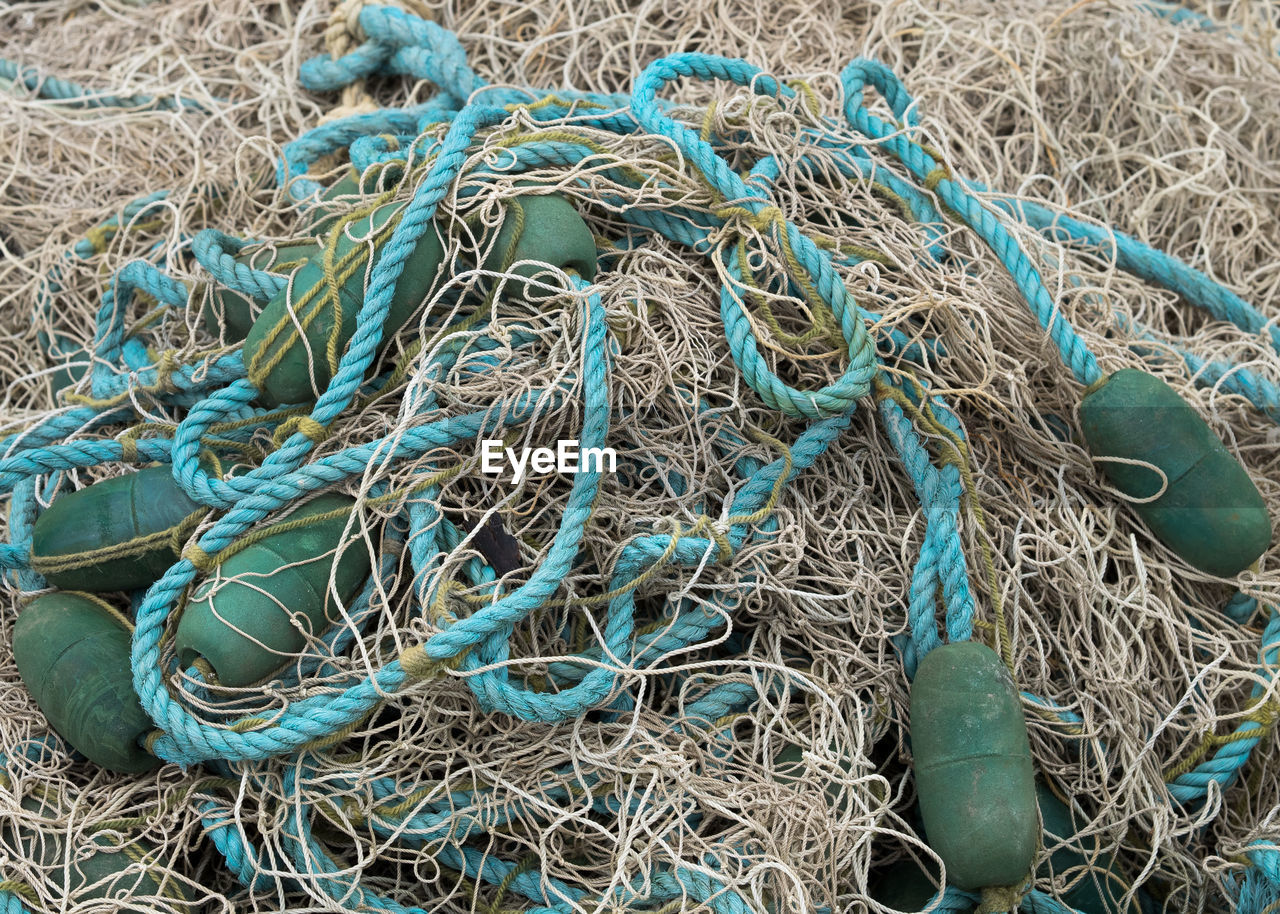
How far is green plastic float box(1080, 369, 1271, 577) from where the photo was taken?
200 cm

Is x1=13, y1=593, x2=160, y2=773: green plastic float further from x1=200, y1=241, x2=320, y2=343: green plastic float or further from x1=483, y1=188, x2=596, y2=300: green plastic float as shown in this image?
x1=483, y1=188, x2=596, y2=300: green plastic float

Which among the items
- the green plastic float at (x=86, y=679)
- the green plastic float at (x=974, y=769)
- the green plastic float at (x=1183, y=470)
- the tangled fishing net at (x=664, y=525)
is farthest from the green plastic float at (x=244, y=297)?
the green plastic float at (x=1183, y=470)

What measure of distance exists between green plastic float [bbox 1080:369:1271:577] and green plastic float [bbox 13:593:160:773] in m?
1.80

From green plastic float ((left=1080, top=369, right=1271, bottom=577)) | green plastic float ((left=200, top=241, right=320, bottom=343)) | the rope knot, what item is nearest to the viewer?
the rope knot

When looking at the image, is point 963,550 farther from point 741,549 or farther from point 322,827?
point 322,827

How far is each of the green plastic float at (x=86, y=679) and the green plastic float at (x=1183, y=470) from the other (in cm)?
180

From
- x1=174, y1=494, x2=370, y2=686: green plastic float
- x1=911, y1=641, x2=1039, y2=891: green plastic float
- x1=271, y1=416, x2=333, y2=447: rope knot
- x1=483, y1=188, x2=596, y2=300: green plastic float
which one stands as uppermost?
x1=483, y1=188, x2=596, y2=300: green plastic float

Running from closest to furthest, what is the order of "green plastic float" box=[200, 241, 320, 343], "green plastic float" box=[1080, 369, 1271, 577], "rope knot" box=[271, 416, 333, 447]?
1. "rope knot" box=[271, 416, 333, 447]
2. "green plastic float" box=[1080, 369, 1271, 577]
3. "green plastic float" box=[200, 241, 320, 343]

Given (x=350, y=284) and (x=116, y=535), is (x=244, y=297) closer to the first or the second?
(x=350, y=284)

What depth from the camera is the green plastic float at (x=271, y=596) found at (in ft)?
5.77

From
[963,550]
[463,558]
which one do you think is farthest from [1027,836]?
[463,558]

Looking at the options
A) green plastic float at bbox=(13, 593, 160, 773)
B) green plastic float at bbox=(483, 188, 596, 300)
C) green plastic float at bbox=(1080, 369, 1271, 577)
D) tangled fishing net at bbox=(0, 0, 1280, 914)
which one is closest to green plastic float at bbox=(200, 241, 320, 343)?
tangled fishing net at bbox=(0, 0, 1280, 914)

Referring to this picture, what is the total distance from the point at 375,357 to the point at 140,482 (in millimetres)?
479

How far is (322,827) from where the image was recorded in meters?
1.88
